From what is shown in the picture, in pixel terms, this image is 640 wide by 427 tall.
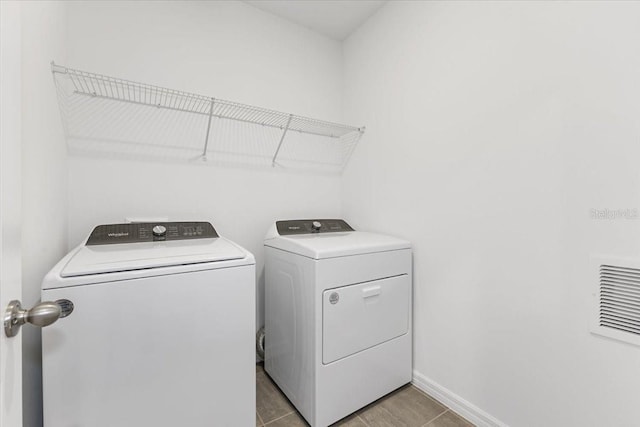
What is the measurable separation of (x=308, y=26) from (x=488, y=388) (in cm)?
285

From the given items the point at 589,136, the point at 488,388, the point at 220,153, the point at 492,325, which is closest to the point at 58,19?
the point at 220,153

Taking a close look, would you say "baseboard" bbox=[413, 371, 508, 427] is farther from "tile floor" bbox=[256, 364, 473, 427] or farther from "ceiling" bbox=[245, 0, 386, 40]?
"ceiling" bbox=[245, 0, 386, 40]

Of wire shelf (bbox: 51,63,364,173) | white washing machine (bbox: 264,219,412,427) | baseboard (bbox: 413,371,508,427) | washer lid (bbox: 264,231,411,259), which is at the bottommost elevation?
baseboard (bbox: 413,371,508,427)

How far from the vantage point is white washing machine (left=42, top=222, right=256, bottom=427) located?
0.90m

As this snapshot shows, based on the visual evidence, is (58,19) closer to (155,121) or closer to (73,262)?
(155,121)

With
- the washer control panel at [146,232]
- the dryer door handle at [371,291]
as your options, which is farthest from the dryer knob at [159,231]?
the dryer door handle at [371,291]

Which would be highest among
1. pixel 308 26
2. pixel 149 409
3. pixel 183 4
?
pixel 308 26

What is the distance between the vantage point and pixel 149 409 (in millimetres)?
1018

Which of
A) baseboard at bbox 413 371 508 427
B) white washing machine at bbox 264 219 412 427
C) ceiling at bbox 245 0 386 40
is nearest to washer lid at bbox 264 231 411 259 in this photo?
white washing machine at bbox 264 219 412 427

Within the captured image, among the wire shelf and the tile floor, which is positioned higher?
the wire shelf

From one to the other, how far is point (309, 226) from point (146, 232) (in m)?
1.03

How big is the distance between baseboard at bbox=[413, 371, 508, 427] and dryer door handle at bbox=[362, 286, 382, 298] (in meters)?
0.69

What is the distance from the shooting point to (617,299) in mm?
1052

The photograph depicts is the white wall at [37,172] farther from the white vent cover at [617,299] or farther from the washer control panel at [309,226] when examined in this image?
the white vent cover at [617,299]
